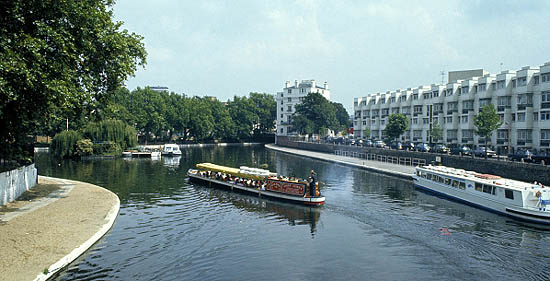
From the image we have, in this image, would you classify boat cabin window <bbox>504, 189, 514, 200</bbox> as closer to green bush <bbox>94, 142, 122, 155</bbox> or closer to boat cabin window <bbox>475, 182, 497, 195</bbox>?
boat cabin window <bbox>475, 182, 497, 195</bbox>

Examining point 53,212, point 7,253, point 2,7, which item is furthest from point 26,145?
point 7,253

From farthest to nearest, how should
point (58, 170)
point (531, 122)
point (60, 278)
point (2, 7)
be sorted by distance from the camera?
point (531, 122)
point (58, 170)
point (2, 7)
point (60, 278)

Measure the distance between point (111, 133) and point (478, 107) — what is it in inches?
2702

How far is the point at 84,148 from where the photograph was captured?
69.1 meters

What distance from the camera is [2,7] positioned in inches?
773

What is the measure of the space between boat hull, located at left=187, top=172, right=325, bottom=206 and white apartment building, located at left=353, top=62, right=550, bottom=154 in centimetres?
3073


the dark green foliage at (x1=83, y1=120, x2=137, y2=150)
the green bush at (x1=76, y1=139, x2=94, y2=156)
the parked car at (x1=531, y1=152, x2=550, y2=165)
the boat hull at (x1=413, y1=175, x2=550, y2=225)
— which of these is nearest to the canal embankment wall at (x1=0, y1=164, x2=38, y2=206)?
the boat hull at (x1=413, y1=175, x2=550, y2=225)

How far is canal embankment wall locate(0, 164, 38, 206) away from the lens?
80.1 feet

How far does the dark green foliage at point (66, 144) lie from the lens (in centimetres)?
6819

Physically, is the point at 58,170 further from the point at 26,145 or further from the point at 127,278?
the point at 127,278

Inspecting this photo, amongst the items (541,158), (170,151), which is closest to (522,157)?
(541,158)

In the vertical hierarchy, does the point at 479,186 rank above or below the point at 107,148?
below

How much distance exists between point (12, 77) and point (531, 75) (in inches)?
2557

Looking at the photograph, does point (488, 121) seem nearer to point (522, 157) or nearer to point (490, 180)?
point (522, 157)
